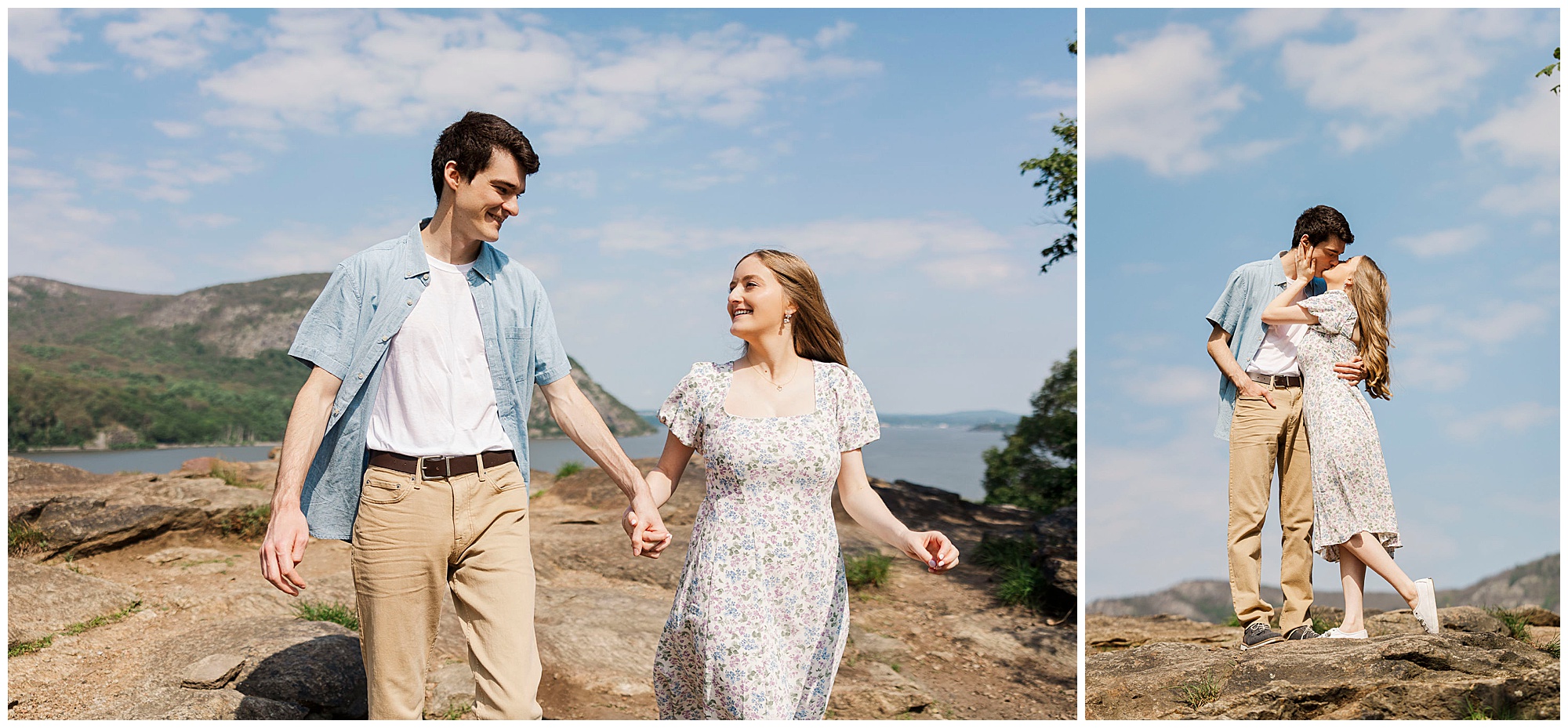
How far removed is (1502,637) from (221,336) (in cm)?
5013

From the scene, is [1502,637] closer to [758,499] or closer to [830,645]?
[830,645]

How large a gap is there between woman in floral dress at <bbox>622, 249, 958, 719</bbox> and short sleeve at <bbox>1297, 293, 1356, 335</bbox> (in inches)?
113

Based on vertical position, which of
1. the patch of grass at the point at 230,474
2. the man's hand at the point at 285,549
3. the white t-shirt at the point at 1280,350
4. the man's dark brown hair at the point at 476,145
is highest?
Result: the man's dark brown hair at the point at 476,145

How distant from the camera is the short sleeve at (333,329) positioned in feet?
9.93

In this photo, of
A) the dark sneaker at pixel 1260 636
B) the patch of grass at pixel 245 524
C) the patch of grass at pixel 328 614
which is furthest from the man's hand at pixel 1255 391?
the patch of grass at pixel 245 524

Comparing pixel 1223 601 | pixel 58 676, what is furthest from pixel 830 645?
pixel 1223 601

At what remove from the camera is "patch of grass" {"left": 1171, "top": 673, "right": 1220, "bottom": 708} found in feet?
14.7

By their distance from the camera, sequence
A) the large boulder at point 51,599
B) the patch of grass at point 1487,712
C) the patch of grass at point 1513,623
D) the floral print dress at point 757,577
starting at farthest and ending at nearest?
1. the patch of grass at point 1513,623
2. the large boulder at point 51,599
3. the patch of grass at point 1487,712
4. the floral print dress at point 757,577

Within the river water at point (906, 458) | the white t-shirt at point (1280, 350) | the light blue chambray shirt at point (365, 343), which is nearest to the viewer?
the light blue chambray shirt at point (365, 343)

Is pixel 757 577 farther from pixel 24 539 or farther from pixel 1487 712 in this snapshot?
pixel 24 539

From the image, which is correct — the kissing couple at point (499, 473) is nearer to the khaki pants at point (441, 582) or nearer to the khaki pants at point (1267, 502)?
the khaki pants at point (441, 582)

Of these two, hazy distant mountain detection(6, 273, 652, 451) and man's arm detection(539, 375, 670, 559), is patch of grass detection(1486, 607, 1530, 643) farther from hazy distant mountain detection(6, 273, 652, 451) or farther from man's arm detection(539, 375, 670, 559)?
hazy distant mountain detection(6, 273, 652, 451)

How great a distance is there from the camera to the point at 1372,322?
499cm

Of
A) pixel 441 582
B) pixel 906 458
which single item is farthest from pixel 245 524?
pixel 906 458
